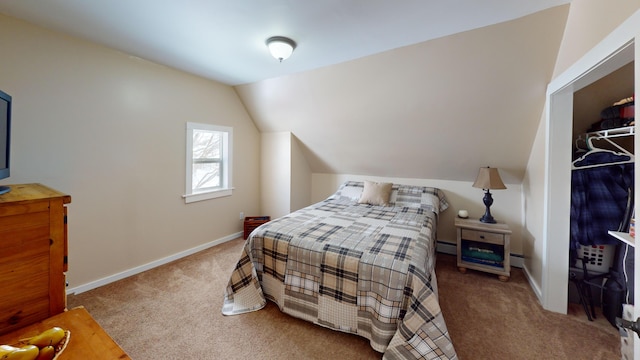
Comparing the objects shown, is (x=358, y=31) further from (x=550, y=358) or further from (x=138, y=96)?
A: (x=550, y=358)

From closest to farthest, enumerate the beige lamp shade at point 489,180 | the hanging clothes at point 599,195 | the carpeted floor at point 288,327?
the carpeted floor at point 288,327, the hanging clothes at point 599,195, the beige lamp shade at point 489,180

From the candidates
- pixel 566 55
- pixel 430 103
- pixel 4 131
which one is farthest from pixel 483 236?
pixel 4 131

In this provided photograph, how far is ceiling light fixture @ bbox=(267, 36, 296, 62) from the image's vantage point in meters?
2.07

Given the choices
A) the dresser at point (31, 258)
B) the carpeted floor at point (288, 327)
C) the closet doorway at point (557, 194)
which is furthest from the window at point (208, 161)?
the closet doorway at point (557, 194)

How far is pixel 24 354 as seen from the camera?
0.64m

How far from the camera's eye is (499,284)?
8.23ft

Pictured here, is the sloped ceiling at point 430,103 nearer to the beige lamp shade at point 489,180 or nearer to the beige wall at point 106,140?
the beige lamp shade at point 489,180

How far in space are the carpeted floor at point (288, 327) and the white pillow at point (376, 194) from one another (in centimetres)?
119

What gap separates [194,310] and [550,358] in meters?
2.61

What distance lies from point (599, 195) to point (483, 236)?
1004 mm

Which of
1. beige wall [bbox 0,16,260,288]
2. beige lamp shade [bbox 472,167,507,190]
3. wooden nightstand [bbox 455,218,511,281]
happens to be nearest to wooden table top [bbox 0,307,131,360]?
beige wall [bbox 0,16,260,288]

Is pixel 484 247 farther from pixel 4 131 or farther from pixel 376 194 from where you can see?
pixel 4 131

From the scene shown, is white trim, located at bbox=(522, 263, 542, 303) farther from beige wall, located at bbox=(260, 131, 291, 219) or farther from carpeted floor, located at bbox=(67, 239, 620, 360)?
beige wall, located at bbox=(260, 131, 291, 219)

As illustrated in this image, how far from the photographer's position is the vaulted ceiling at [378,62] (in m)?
1.74
